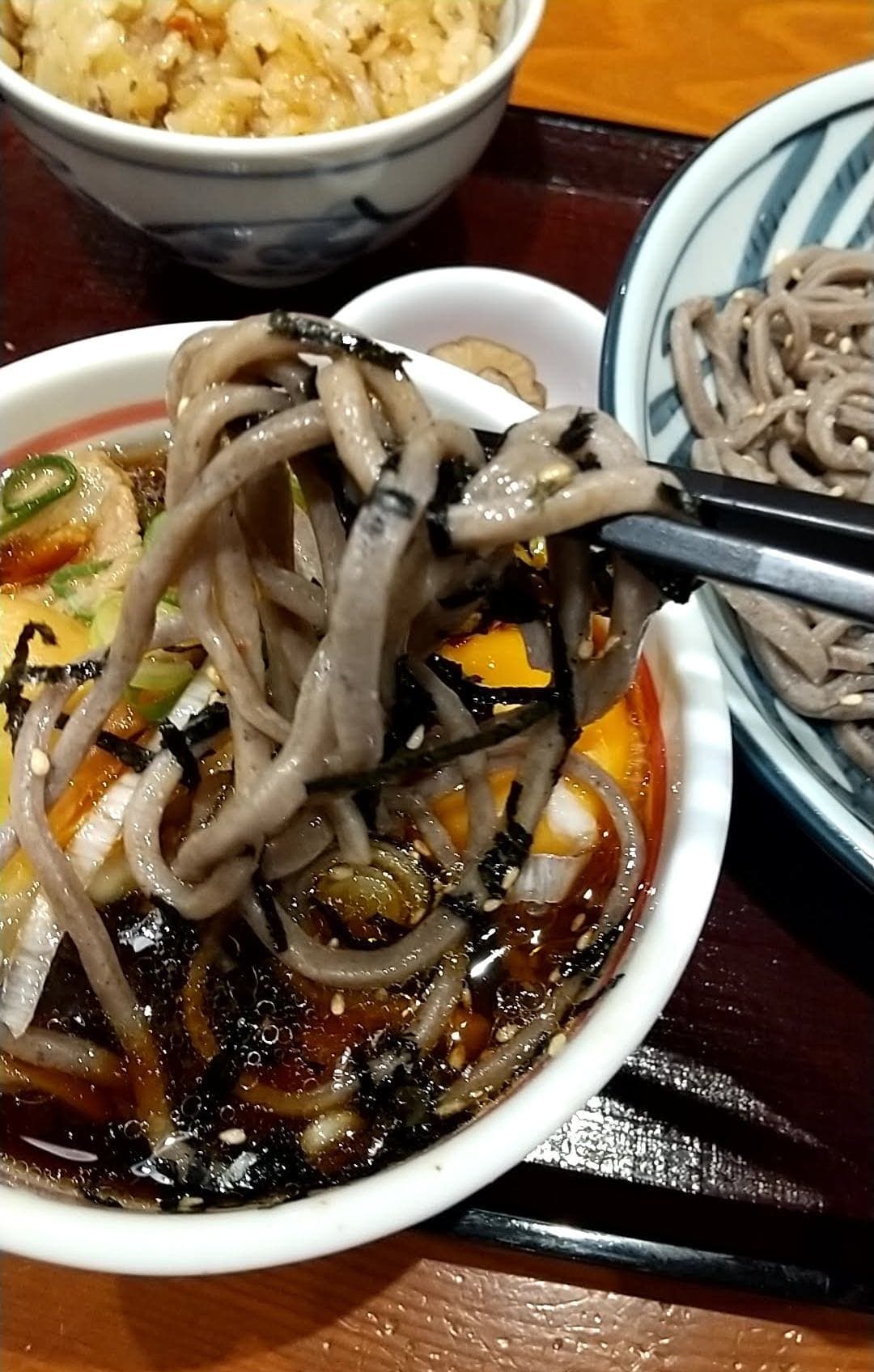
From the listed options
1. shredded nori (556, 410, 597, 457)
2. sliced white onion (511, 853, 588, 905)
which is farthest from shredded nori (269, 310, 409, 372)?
sliced white onion (511, 853, 588, 905)

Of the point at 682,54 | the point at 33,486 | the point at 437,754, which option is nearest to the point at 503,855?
the point at 437,754

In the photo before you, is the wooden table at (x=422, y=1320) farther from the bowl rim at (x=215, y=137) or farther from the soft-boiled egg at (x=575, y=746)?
the bowl rim at (x=215, y=137)

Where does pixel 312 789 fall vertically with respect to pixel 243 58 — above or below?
below

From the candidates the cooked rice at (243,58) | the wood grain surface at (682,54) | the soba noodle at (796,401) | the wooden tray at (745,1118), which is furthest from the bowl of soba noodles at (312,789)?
the wood grain surface at (682,54)

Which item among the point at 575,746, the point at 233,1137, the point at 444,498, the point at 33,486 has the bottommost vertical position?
the point at 233,1137

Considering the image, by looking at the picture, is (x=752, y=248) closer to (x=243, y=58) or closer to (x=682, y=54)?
(x=682, y=54)

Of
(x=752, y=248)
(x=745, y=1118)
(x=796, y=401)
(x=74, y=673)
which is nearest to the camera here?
(x=74, y=673)
